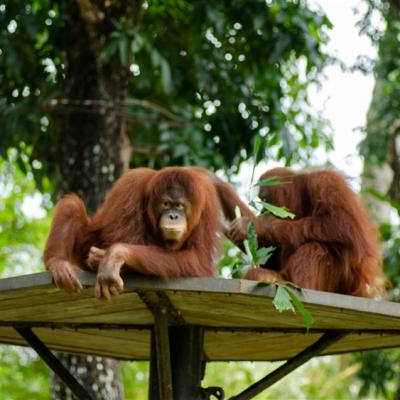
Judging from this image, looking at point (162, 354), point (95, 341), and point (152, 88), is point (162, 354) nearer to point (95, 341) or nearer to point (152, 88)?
point (95, 341)

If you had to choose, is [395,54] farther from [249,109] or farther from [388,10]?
[249,109]

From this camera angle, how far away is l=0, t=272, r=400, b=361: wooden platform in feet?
11.4

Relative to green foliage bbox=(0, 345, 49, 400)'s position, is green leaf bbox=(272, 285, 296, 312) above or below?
above

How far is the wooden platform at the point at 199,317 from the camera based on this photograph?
348 centimetres

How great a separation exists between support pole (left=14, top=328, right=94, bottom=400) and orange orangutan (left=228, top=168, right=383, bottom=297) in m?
1.02

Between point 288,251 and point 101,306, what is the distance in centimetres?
111

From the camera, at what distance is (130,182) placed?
4.39 meters

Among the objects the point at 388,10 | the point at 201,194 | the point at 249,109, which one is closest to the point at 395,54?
the point at 388,10

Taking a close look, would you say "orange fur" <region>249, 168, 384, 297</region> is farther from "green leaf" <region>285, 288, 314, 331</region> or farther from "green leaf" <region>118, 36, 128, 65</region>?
"green leaf" <region>118, 36, 128, 65</region>

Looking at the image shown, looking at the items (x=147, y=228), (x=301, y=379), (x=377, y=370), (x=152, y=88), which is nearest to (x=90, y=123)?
(x=152, y=88)

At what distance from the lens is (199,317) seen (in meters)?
4.04

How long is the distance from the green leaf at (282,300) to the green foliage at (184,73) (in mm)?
3353

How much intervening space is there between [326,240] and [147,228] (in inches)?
36.7

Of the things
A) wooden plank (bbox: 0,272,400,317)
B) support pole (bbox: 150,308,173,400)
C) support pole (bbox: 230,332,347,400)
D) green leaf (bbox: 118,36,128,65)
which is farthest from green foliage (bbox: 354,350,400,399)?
wooden plank (bbox: 0,272,400,317)
